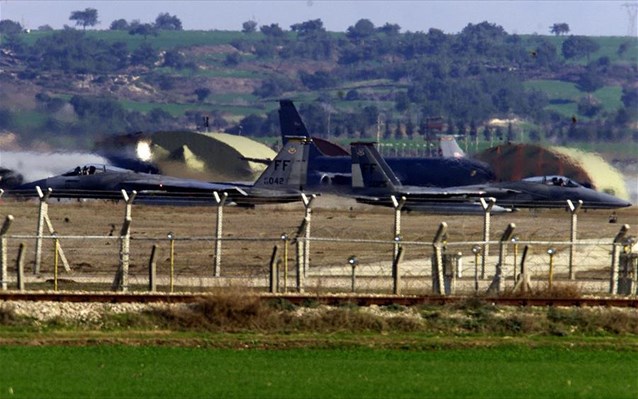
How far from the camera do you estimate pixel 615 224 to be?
173 feet

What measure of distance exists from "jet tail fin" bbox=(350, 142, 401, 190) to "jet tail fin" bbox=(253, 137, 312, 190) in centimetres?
311

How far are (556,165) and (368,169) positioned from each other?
1520cm

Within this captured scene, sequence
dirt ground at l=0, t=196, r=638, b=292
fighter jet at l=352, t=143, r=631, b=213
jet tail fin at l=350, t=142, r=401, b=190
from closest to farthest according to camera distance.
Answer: dirt ground at l=0, t=196, r=638, b=292, fighter jet at l=352, t=143, r=631, b=213, jet tail fin at l=350, t=142, r=401, b=190

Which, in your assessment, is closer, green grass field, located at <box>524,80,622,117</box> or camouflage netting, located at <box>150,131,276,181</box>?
camouflage netting, located at <box>150,131,276,181</box>

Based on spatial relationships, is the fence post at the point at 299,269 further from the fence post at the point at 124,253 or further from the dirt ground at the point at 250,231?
the fence post at the point at 124,253

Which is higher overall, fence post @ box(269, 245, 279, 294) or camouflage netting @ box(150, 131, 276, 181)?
camouflage netting @ box(150, 131, 276, 181)

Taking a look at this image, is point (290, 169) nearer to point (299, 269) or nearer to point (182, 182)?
point (182, 182)

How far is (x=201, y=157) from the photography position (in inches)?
2763

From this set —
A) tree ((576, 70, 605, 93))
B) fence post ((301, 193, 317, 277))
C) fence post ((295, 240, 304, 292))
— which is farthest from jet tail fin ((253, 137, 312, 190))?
tree ((576, 70, 605, 93))

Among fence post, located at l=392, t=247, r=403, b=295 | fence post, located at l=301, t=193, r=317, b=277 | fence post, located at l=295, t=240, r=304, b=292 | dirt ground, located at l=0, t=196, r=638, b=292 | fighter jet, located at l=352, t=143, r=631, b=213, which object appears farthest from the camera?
fighter jet, located at l=352, t=143, r=631, b=213

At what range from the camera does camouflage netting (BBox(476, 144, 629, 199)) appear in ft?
222

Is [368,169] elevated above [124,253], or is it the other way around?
[368,169]

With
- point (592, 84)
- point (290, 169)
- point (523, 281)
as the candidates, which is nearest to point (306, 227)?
point (523, 281)

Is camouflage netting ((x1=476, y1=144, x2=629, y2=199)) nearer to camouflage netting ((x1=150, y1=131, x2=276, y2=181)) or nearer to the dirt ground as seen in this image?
the dirt ground
